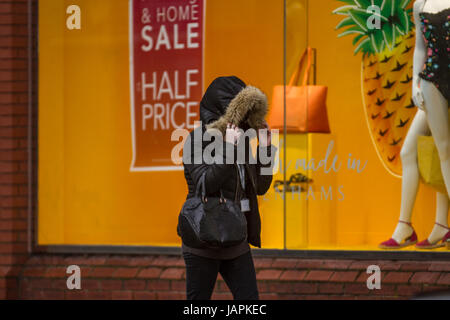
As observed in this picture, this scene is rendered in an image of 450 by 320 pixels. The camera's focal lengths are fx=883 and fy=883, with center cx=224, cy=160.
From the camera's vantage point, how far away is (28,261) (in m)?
7.90

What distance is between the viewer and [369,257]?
23.4 ft

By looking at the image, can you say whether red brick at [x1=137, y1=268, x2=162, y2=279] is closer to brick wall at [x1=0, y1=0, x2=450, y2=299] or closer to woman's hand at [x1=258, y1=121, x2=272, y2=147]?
brick wall at [x1=0, y1=0, x2=450, y2=299]

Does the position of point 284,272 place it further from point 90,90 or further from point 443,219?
point 90,90

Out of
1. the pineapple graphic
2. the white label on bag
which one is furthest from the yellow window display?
the white label on bag

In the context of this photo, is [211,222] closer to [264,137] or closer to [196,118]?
[264,137]

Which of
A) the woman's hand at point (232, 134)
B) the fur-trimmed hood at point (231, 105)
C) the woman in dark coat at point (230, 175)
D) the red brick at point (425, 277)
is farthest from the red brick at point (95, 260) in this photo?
the woman's hand at point (232, 134)

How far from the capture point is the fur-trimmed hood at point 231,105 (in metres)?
4.95

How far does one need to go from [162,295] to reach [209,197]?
111 inches

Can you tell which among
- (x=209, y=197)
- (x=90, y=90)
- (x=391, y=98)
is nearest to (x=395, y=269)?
(x=391, y=98)

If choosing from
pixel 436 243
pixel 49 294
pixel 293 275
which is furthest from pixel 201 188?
pixel 49 294

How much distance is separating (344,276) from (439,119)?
1.45m

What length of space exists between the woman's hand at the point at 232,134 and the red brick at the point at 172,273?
2824mm

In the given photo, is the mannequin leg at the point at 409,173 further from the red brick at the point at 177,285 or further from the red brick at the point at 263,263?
the red brick at the point at 177,285

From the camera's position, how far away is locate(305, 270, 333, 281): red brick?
711cm
